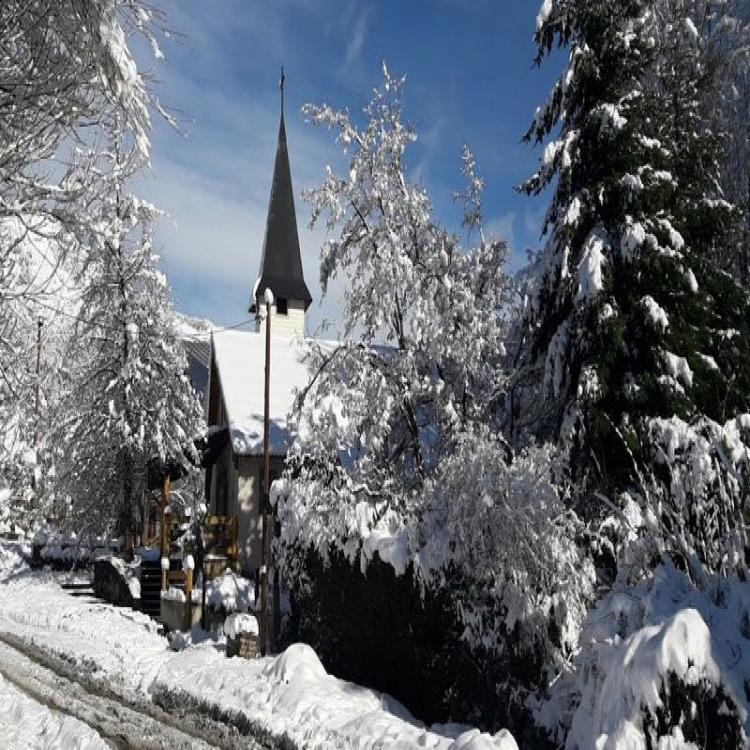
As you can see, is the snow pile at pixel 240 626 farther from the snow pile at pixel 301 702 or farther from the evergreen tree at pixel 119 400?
the evergreen tree at pixel 119 400

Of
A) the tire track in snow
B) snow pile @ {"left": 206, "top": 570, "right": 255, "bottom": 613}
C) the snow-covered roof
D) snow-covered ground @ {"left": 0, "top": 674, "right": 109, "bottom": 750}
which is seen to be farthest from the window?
snow-covered ground @ {"left": 0, "top": 674, "right": 109, "bottom": 750}

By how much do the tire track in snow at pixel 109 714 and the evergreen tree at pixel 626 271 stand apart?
6144 millimetres

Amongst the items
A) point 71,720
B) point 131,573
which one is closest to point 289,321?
point 131,573

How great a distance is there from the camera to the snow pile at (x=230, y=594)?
674 inches

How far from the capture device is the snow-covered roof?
23.7 metres

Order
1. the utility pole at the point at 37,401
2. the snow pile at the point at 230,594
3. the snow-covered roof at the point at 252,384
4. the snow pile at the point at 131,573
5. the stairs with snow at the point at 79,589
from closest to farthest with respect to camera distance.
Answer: the utility pole at the point at 37,401 < the snow pile at the point at 230,594 < the snow pile at the point at 131,573 < the stairs with snow at the point at 79,589 < the snow-covered roof at the point at 252,384

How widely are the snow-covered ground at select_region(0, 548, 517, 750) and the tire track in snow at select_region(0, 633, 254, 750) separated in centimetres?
37

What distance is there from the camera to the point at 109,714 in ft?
31.8

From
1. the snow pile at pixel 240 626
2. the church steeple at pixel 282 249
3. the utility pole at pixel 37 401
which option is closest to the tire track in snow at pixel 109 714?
the snow pile at pixel 240 626

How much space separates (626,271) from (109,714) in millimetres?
9695

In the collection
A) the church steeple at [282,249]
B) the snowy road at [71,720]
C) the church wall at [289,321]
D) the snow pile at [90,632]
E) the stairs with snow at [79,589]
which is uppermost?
the church steeple at [282,249]

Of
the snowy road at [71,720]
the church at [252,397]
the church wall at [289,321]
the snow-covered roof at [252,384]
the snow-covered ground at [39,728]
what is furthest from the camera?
the church wall at [289,321]

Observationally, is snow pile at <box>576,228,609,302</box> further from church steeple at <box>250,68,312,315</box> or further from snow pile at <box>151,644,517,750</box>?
church steeple at <box>250,68,312,315</box>

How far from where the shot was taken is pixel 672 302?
12391 millimetres
